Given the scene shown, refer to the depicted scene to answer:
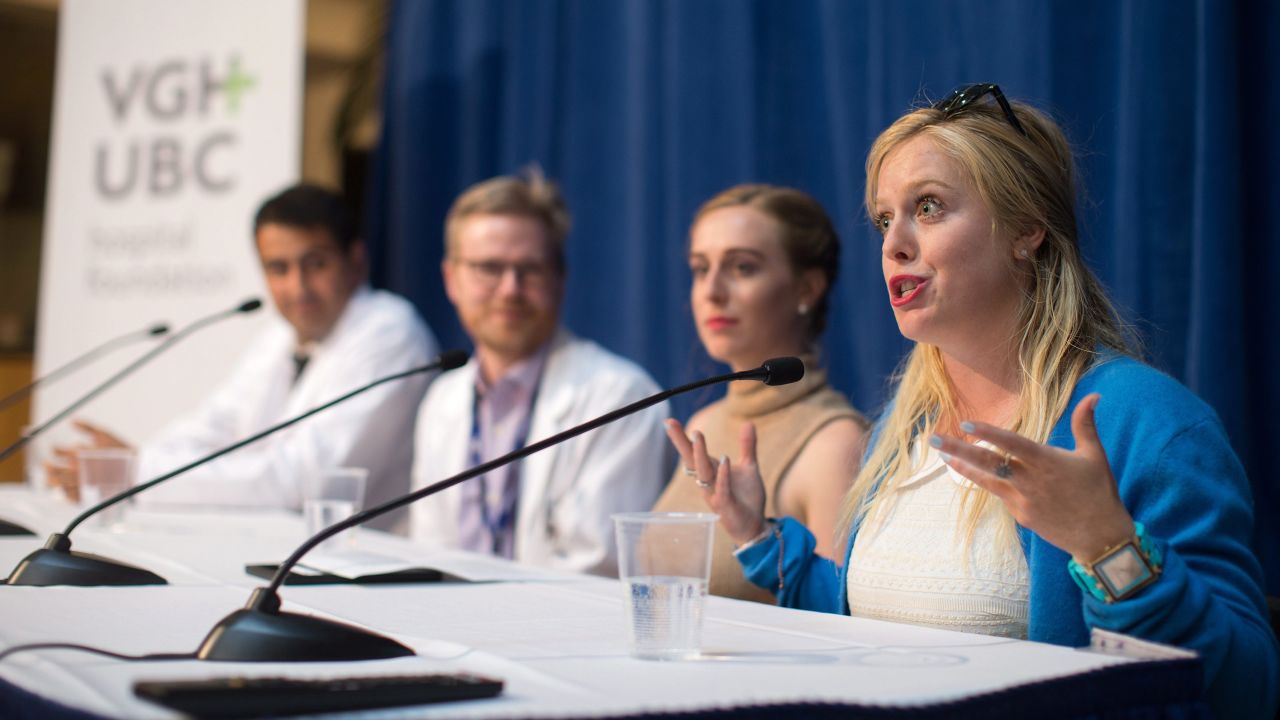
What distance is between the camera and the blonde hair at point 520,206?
302cm

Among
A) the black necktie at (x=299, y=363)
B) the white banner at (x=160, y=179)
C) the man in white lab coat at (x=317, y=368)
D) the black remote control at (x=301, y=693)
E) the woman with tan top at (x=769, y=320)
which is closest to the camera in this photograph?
the black remote control at (x=301, y=693)

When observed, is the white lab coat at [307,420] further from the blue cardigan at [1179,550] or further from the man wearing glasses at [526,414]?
the blue cardigan at [1179,550]

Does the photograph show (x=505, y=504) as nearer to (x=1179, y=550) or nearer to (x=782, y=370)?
(x=782, y=370)

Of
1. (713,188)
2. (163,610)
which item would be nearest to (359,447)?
(713,188)

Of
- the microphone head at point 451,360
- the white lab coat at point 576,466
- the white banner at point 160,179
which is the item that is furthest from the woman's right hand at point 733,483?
the white banner at point 160,179

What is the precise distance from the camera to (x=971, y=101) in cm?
159

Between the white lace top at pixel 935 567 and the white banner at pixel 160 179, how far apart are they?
8.80 feet

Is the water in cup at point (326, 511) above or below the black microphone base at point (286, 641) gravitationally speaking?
below

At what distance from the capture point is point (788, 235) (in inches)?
91.5

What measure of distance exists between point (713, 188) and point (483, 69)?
1179 mm

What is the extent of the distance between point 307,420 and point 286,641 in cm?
225

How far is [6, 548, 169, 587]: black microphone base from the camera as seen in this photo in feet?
4.92

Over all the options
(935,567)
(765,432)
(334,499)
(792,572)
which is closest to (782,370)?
(935,567)

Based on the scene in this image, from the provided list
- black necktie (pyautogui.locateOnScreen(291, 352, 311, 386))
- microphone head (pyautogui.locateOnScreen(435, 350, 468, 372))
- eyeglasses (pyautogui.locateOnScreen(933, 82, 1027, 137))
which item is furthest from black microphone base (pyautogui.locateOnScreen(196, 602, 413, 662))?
black necktie (pyautogui.locateOnScreen(291, 352, 311, 386))
